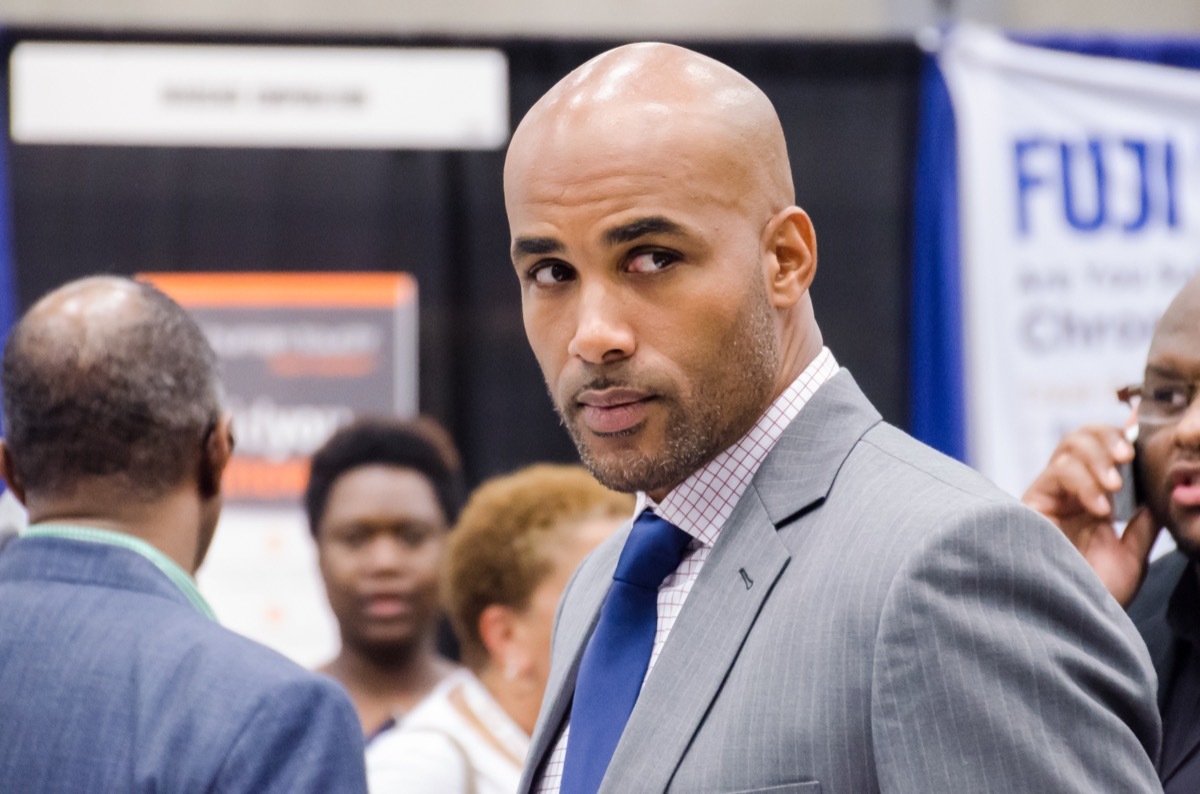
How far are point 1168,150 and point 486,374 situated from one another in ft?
7.66

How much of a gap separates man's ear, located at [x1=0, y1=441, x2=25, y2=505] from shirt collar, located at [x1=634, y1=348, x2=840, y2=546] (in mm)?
956

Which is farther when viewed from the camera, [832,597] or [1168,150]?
[1168,150]

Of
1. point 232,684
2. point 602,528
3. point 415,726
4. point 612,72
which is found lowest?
point 415,726

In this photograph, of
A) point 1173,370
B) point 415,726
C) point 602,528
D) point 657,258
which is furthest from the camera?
point 602,528

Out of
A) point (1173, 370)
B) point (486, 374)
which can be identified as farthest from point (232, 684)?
point (486, 374)

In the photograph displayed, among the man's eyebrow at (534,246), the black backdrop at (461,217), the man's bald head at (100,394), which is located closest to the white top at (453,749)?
the man's bald head at (100,394)

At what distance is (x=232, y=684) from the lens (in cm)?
170

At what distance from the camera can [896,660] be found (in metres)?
1.21

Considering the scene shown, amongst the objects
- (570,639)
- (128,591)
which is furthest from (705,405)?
(128,591)

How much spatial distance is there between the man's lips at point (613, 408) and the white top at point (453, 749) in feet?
3.49

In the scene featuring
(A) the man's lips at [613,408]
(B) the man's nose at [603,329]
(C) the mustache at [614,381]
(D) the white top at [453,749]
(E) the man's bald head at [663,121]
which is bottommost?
(D) the white top at [453,749]

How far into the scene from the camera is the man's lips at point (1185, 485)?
185 centimetres

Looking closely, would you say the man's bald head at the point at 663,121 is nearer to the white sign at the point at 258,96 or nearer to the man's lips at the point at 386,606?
the man's lips at the point at 386,606

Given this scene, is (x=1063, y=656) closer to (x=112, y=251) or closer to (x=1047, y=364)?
(x=1047, y=364)
